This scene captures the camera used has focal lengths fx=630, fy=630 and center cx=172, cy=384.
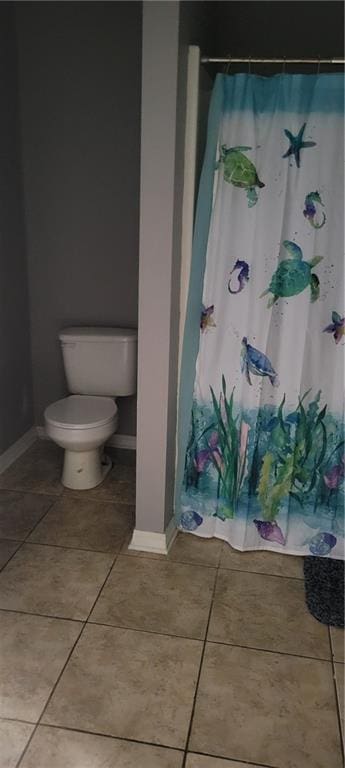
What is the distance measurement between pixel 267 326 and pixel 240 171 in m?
0.56

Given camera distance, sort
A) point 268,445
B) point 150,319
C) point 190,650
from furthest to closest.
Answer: point 268,445, point 150,319, point 190,650

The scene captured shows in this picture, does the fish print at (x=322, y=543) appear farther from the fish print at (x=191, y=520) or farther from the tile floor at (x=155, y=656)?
the fish print at (x=191, y=520)

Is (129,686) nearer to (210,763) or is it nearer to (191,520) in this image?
(210,763)

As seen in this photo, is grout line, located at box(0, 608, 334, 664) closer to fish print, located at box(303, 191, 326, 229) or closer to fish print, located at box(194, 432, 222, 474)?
fish print, located at box(194, 432, 222, 474)

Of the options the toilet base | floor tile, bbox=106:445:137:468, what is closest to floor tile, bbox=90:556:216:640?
the toilet base

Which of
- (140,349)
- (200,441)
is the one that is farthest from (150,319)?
(200,441)

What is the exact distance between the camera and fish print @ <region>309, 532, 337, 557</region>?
2508 mm

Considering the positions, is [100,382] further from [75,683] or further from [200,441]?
[75,683]

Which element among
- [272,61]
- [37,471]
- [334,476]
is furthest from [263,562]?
[272,61]

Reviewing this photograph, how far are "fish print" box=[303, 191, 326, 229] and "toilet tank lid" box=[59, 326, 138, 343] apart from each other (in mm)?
1123

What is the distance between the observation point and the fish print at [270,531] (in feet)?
8.33

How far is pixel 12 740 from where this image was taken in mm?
1672

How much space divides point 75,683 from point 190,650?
37 centimetres

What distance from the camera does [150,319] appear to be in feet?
7.50
